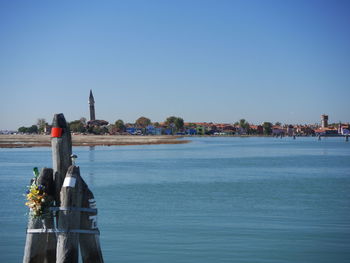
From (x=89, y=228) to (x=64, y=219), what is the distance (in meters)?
0.57

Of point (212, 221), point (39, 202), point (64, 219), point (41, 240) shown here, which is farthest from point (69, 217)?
point (212, 221)

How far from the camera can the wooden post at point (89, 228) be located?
1017 centimetres

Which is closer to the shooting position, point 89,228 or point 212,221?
point 89,228

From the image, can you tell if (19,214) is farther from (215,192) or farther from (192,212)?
(215,192)

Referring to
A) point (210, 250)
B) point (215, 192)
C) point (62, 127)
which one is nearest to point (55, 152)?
point (62, 127)

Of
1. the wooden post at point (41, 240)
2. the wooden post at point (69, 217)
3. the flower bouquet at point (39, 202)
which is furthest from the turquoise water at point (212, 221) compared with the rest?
the wooden post at point (69, 217)

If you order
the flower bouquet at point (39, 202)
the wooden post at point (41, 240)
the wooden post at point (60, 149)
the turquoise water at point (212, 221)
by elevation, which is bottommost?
the turquoise water at point (212, 221)

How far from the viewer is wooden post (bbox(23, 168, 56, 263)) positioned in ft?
34.4

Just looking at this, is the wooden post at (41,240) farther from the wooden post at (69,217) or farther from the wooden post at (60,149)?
the wooden post at (69,217)

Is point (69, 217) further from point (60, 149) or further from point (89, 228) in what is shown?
point (60, 149)

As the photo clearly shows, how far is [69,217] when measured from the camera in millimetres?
9938

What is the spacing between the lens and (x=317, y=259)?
50.8 ft

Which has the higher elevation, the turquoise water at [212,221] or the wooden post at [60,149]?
the wooden post at [60,149]

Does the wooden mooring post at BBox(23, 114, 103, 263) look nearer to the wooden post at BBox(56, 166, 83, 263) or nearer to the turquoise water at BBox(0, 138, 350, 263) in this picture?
the wooden post at BBox(56, 166, 83, 263)
